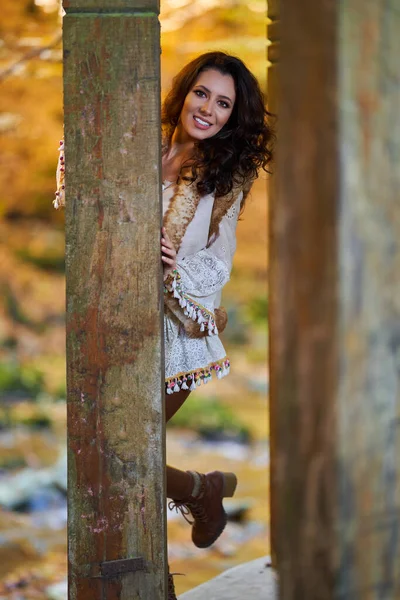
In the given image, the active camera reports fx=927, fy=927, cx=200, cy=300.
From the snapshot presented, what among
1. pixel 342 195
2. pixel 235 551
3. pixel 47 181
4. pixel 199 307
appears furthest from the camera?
pixel 47 181

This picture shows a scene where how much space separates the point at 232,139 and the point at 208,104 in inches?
5.1

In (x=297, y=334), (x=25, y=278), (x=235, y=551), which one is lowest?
(x=235, y=551)

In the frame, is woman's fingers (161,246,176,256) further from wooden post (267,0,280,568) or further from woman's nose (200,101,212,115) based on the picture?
wooden post (267,0,280,568)

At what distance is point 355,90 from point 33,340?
8186 millimetres

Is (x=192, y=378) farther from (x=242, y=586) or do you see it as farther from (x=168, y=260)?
(x=242, y=586)

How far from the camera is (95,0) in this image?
2.08 meters

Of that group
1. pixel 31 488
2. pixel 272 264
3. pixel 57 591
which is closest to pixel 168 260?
pixel 272 264

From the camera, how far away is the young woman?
8.24 ft

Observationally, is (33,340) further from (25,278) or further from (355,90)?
(355,90)

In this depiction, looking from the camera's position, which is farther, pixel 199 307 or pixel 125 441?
pixel 199 307

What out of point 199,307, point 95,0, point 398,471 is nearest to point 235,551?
point 199,307

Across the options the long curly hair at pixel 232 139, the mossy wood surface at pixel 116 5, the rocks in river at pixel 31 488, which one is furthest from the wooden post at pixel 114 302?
the rocks in river at pixel 31 488

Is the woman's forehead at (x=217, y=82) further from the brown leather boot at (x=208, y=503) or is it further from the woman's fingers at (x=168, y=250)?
the brown leather boot at (x=208, y=503)

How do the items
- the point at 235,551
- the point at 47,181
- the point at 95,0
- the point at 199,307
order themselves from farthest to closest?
the point at 47,181, the point at 235,551, the point at 199,307, the point at 95,0
